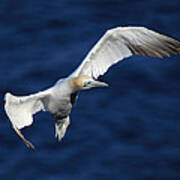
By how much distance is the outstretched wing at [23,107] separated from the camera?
14.6 meters

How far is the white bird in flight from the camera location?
48.4ft

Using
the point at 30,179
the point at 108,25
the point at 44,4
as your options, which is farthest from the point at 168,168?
the point at 44,4

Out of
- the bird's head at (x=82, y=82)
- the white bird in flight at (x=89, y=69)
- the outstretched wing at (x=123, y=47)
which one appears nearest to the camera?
the bird's head at (x=82, y=82)

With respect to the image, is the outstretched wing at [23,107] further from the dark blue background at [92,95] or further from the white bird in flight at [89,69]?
the dark blue background at [92,95]

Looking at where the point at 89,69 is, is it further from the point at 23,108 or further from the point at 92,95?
the point at 92,95

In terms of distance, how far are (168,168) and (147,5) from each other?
6.38 meters

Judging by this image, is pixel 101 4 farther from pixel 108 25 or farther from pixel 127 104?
pixel 127 104

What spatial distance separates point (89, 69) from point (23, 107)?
145 centimetres

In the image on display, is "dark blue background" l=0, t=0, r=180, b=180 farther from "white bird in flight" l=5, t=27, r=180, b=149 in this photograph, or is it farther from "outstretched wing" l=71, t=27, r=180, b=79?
"outstretched wing" l=71, t=27, r=180, b=79

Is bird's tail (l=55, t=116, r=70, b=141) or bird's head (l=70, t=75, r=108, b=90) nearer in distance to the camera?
bird's head (l=70, t=75, r=108, b=90)

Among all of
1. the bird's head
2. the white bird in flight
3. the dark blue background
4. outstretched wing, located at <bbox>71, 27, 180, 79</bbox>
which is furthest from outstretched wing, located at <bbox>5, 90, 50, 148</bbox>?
the dark blue background

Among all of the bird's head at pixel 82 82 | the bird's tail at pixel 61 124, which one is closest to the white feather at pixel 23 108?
the bird's tail at pixel 61 124

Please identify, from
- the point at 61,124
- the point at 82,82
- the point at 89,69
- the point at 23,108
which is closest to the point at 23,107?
the point at 23,108

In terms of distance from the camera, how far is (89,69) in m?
15.4
